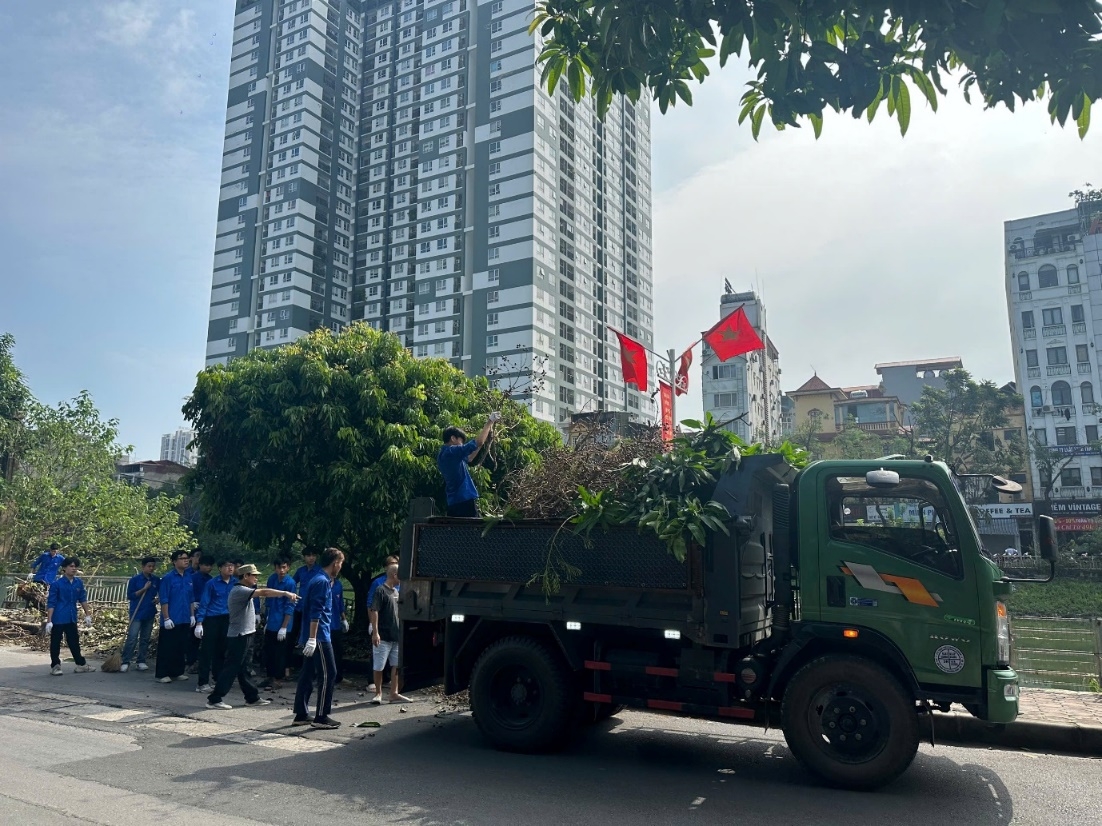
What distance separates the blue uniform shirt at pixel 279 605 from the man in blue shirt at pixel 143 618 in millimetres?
2544

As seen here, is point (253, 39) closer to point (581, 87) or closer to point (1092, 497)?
point (1092, 497)

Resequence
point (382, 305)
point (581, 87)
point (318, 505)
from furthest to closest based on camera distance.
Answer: point (382, 305), point (318, 505), point (581, 87)

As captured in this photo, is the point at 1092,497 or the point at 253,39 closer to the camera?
the point at 1092,497

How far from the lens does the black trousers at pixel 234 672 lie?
29.6 ft

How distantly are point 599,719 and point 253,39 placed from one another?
9683 cm

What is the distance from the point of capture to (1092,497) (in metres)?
48.1

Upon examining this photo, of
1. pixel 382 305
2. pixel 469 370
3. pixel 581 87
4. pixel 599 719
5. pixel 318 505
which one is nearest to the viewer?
pixel 581 87

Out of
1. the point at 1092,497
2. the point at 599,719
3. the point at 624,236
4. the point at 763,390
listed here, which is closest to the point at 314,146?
the point at 624,236

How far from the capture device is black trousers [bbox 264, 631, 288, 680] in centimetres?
1032

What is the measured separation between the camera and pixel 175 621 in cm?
1107

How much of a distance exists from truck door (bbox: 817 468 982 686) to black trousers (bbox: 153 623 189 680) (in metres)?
8.94

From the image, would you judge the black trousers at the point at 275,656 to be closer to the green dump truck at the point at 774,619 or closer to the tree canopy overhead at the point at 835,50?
the green dump truck at the point at 774,619

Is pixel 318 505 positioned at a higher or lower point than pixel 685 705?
higher

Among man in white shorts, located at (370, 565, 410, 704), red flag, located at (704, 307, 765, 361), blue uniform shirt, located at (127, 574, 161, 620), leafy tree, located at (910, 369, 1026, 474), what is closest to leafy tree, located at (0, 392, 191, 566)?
blue uniform shirt, located at (127, 574, 161, 620)
